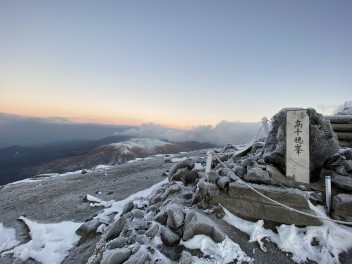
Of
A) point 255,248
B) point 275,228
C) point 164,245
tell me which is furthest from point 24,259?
point 275,228

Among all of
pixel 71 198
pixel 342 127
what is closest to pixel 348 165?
pixel 342 127

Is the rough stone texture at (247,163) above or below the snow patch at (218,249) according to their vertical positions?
above

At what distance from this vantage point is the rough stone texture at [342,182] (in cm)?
628

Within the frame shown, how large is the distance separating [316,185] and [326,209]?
3.11 ft

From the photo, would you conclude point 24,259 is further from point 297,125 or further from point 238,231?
point 297,125

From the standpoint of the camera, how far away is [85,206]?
12.3 meters

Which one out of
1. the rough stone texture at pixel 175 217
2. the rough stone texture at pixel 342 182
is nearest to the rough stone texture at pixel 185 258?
the rough stone texture at pixel 175 217

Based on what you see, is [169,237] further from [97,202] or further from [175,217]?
[97,202]

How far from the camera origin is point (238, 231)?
625 centimetres

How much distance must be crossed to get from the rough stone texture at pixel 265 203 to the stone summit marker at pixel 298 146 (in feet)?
2.85

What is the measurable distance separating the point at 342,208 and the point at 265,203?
1892 millimetres

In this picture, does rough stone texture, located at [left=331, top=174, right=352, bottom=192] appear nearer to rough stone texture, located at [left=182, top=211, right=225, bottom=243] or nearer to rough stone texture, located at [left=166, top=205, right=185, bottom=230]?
rough stone texture, located at [left=182, top=211, right=225, bottom=243]

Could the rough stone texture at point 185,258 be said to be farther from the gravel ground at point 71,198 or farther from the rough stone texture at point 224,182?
the gravel ground at point 71,198

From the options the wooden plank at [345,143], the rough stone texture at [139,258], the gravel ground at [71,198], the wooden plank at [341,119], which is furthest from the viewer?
the gravel ground at [71,198]
